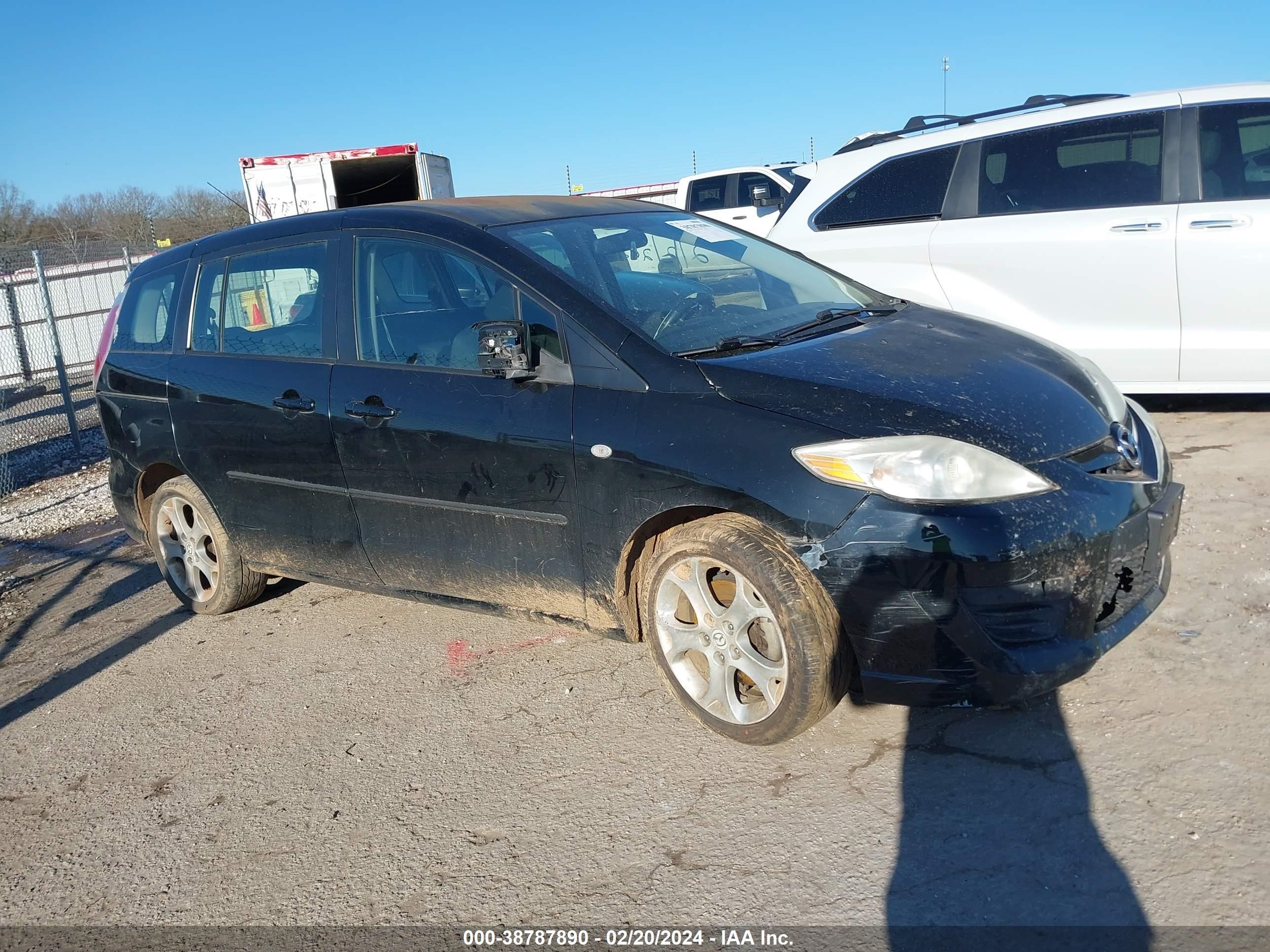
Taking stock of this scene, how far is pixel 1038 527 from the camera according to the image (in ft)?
9.27

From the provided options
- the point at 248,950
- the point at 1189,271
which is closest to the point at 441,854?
the point at 248,950

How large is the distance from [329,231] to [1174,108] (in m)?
4.61

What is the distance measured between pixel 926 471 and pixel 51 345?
14355 mm

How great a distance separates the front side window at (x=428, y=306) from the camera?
3.73 metres

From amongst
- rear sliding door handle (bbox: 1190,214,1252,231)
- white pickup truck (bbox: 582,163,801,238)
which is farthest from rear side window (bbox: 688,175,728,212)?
rear sliding door handle (bbox: 1190,214,1252,231)

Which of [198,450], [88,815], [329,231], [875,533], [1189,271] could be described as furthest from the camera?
[1189,271]

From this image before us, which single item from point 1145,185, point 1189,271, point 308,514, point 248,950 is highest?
point 1145,185

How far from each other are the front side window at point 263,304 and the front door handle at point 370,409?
342 mm

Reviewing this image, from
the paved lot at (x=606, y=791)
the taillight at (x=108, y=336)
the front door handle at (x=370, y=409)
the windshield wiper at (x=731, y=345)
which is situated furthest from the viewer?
the taillight at (x=108, y=336)

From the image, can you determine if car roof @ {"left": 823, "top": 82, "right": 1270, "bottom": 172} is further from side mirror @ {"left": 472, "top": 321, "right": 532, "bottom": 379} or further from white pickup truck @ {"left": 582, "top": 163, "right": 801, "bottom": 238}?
white pickup truck @ {"left": 582, "top": 163, "right": 801, "bottom": 238}

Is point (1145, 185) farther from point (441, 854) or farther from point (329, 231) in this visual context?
point (441, 854)

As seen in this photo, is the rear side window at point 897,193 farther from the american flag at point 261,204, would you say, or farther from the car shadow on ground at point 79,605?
the american flag at point 261,204

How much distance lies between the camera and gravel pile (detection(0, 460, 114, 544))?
730cm

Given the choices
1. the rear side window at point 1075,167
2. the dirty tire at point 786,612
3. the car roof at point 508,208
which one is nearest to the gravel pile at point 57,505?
the car roof at point 508,208
